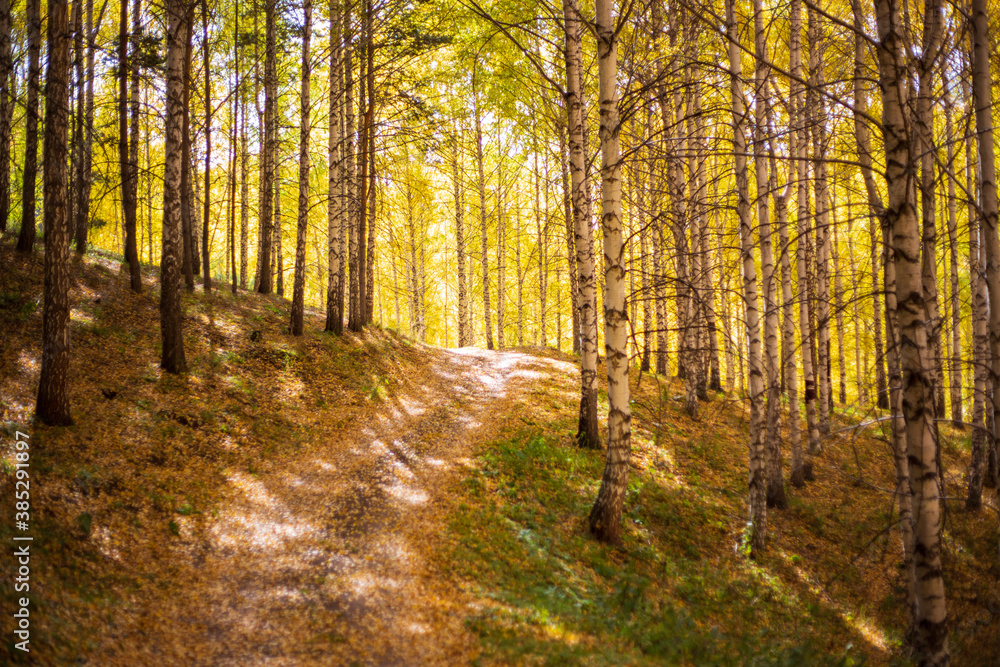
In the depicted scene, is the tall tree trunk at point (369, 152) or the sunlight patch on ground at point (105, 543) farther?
the tall tree trunk at point (369, 152)

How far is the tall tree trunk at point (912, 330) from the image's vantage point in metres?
3.60

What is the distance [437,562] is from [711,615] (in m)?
3.32

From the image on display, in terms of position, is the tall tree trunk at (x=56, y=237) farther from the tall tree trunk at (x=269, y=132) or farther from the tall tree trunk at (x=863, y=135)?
the tall tree trunk at (x=863, y=135)

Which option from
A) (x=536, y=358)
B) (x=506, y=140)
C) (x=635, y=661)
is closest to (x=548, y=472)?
(x=635, y=661)

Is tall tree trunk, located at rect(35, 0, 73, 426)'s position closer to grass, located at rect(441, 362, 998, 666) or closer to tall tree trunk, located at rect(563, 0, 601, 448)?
grass, located at rect(441, 362, 998, 666)

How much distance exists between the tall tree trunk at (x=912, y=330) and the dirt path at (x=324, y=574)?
143 inches

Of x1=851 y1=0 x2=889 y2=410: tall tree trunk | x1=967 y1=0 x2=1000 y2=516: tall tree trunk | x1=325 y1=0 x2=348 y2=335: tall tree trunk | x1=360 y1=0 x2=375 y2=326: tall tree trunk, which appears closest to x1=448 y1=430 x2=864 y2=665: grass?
x1=851 y1=0 x2=889 y2=410: tall tree trunk

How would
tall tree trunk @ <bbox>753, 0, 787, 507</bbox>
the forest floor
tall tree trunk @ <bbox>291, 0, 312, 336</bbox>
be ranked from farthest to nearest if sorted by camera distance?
tall tree trunk @ <bbox>291, 0, 312, 336</bbox>
tall tree trunk @ <bbox>753, 0, 787, 507</bbox>
the forest floor

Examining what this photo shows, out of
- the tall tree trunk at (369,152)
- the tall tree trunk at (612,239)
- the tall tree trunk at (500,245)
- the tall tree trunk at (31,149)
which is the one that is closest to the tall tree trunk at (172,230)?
the tall tree trunk at (31,149)

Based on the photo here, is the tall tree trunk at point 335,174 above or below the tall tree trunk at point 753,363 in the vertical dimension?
above

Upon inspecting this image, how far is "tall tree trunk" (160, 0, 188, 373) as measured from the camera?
876 cm

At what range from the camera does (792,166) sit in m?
10.9

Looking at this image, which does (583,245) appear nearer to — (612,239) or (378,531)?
(612,239)

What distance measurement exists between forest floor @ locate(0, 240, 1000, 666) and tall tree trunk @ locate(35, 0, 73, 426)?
0.47m
